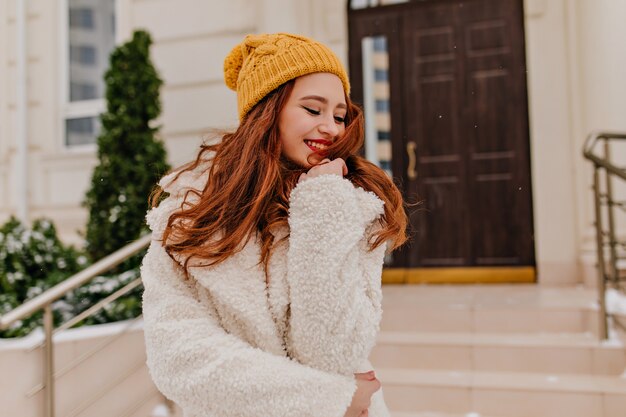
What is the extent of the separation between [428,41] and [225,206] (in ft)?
14.2

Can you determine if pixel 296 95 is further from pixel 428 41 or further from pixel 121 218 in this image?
pixel 428 41

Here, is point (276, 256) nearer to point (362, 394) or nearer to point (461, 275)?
point (362, 394)

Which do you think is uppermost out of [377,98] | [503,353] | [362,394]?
[377,98]

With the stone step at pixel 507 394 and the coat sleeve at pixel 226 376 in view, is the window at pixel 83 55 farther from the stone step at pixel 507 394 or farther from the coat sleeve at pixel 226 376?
the coat sleeve at pixel 226 376

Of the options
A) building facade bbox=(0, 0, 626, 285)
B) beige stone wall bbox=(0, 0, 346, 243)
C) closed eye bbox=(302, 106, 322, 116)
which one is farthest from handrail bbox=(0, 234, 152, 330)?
building facade bbox=(0, 0, 626, 285)

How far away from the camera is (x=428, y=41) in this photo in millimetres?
4848

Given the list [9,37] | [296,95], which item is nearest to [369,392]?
[296,95]

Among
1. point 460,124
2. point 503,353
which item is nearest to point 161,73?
point 460,124

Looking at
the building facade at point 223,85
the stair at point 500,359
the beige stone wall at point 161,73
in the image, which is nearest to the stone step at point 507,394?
the stair at point 500,359

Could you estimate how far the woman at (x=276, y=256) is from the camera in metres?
0.83

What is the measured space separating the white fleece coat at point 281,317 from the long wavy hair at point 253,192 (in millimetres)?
28

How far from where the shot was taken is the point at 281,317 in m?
0.89

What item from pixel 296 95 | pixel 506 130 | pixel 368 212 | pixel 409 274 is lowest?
pixel 409 274

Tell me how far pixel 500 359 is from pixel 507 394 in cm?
33
